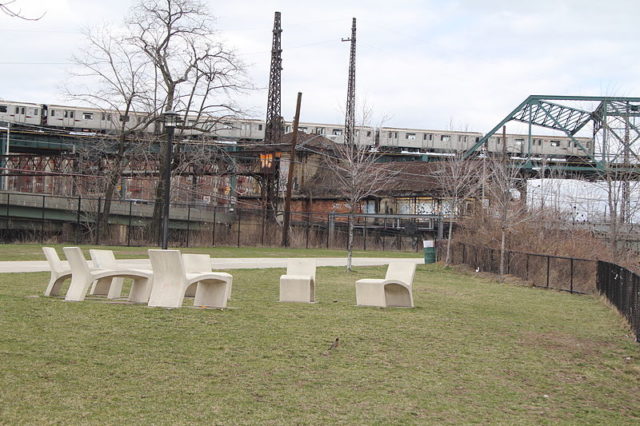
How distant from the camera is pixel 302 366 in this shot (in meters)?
8.87

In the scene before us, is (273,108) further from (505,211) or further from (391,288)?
(391,288)

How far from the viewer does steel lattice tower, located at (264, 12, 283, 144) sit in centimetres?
6152

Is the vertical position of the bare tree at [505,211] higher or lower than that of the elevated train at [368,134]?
lower

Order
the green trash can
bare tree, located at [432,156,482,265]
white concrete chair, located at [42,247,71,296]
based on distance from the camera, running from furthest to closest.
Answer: bare tree, located at [432,156,482,265] < the green trash can < white concrete chair, located at [42,247,71,296]

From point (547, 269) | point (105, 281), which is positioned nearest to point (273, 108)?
point (547, 269)

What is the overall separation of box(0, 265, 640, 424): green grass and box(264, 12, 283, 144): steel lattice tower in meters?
Result: 48.7

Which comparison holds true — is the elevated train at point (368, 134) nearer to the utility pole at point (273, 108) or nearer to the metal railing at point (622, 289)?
the utility pole at point (273, 108)

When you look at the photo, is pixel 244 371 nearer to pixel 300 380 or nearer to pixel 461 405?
pixel 300 380

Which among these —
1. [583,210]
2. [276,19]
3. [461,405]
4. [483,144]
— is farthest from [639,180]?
[483,144]

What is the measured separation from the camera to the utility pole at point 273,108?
60.9 meters

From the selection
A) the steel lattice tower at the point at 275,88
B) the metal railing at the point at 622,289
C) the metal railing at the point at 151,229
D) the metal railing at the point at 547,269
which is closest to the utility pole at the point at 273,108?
the steel lattice tower at the point at 275,88

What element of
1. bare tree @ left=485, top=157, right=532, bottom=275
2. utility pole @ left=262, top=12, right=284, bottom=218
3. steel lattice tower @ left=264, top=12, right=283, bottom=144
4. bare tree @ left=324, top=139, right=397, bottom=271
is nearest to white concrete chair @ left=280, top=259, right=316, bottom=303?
bare tree @ left=324, top=139, right=397, bottom=271

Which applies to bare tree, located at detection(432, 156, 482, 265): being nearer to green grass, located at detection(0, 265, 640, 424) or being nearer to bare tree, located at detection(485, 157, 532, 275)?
bare tree, located at detection(485, 157, 532, 275)

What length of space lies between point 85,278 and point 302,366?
6.19 m
